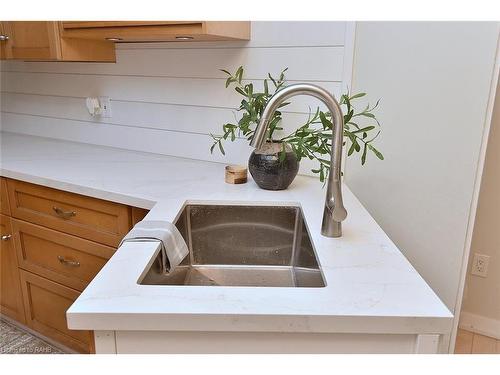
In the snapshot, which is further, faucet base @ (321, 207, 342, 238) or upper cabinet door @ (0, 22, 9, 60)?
upper cabinet door @ (0, 22, 9, 60)

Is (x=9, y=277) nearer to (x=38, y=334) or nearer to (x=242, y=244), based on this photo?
(x=38, y=334)

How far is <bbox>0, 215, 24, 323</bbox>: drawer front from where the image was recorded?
1.77 metres

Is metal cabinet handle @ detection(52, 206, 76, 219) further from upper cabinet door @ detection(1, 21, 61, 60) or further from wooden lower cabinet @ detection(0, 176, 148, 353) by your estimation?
upper cabinet door @ detection(1, 21, 61, 60)

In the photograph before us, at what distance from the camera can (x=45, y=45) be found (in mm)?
1735

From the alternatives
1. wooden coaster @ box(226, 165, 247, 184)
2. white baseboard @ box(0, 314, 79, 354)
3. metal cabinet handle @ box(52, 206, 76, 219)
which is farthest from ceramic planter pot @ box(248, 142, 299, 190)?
white baseboard @ box(0, 314, 79, 354)

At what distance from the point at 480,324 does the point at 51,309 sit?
207 cm

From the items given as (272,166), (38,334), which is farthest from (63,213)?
(272,166)

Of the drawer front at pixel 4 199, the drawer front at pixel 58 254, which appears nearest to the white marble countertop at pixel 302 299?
the drawer front at pixel 58 254

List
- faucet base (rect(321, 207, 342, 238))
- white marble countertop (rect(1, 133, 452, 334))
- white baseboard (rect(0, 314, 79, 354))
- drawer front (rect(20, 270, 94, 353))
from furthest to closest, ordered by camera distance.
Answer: white baseboard (rect(0, 314, 79, 354)), drawer front (rect(20, 270, 94, 353)), faucet base (rect(321, 207, 342, 238)), white marble countertop (rect(1, 133, 452, 334))

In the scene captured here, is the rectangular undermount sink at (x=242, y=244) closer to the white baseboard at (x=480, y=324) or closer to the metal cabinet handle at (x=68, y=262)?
the metal cabinet handle at (x=68, y=262)

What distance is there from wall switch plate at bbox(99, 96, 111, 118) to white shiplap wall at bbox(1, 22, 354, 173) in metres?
0.03

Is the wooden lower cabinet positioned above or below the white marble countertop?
below

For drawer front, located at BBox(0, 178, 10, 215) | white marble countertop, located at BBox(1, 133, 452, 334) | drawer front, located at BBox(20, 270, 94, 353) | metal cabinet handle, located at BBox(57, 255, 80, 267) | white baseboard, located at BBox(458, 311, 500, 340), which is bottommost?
white baseboard, located at BBox(458, 311, 500, 340)

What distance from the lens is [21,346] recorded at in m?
1.85
